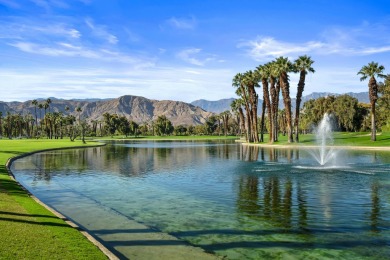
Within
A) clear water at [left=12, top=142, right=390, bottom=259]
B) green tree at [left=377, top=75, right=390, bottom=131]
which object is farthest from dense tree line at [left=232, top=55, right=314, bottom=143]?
clear water at [left=12, top=142, right=390, bottom=259]

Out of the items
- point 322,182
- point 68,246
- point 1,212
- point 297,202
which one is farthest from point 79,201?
point 322,182

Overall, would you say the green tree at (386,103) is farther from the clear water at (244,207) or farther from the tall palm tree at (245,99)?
the clear water at (244,207)

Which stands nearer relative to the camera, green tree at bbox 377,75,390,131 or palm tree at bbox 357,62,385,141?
palm tree at bbox 357,62,385,141

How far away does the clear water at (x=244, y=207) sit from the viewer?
14.2 meters

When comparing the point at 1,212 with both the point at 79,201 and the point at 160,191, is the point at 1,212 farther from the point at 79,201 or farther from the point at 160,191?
the point at 160,191

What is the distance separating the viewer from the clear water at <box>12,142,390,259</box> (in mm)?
14211

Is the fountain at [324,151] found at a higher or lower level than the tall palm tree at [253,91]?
lower

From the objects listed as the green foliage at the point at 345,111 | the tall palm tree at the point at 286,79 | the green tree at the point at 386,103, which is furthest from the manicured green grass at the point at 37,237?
the green foliage at the point at 345,111

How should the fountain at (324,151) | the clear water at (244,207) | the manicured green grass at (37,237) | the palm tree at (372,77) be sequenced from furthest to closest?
the palm tree at (372,77)
the fountain at (324,151)
the clear water at (244,207)
the manicured green grass at (37,237)

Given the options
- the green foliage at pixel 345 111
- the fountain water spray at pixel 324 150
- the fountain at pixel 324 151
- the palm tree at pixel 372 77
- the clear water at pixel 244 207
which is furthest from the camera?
the green foliage at pixel 345 111

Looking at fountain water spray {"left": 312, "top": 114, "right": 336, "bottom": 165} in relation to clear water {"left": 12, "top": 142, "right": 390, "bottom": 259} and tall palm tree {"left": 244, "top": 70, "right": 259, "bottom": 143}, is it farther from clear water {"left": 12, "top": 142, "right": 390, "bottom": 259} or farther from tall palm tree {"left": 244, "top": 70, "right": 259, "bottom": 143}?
tall palm tree {"left": 244, "top": 70, "right": 259, "bottom": 143}

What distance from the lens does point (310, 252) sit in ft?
43.3

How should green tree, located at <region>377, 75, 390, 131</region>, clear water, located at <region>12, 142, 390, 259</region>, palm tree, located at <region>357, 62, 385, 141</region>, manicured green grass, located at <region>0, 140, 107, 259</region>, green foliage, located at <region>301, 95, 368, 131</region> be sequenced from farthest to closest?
green foliage, located at <region>301, 95, 368, 131</region> → green tree, located at <region>377, 75, 390, 131</region> → palm tree, located at <region>357, 62, 385, 141</region> → clear water, located at <region>12, 142, 390, 259</region> → manicured green grass, located at <region>0, 140, 107, 259</region>

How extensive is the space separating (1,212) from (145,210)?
7399 mm
